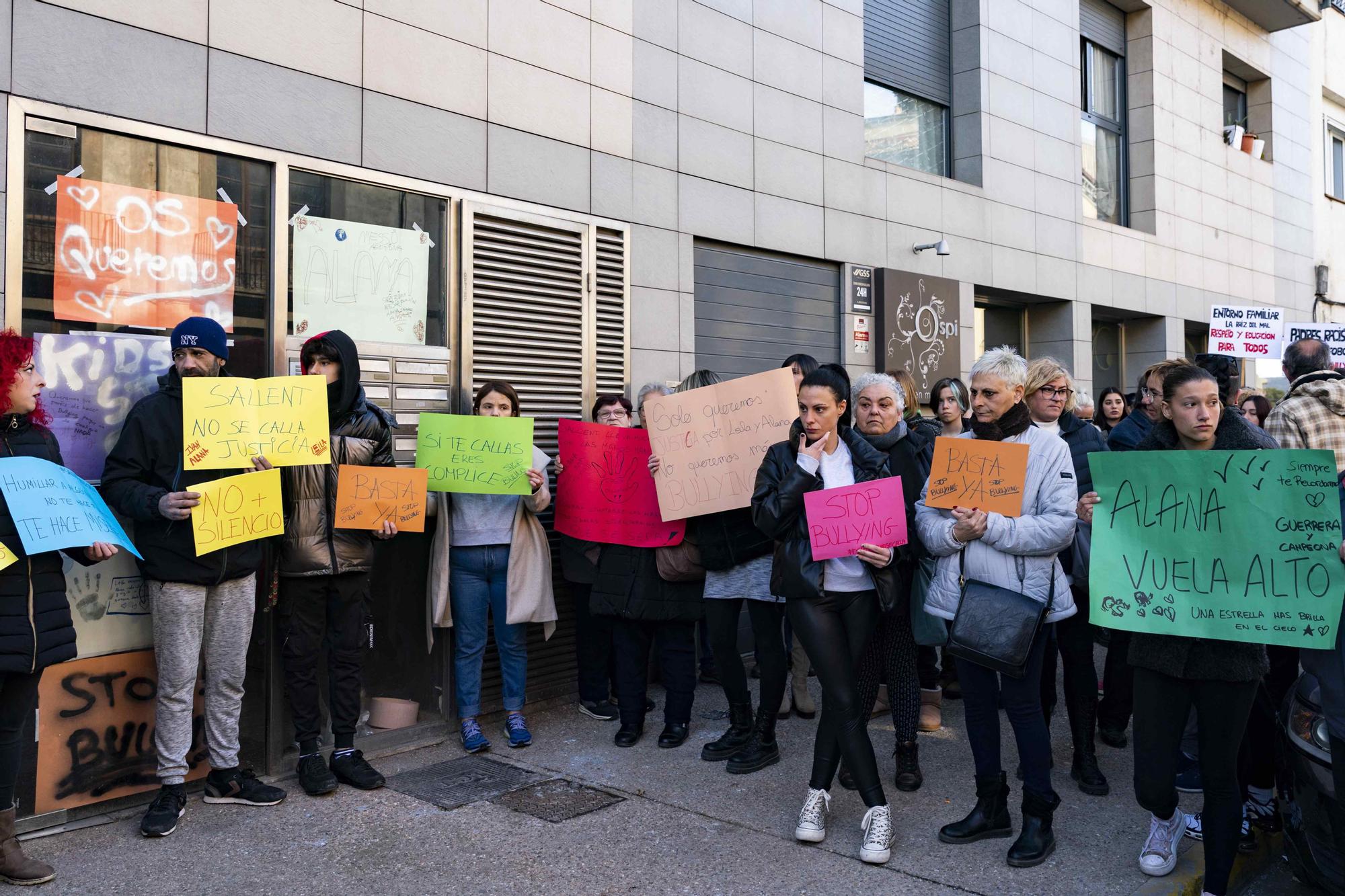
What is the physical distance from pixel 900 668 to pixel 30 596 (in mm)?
3930

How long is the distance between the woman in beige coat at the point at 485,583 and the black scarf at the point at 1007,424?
8.41 feet

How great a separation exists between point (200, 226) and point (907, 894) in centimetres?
454

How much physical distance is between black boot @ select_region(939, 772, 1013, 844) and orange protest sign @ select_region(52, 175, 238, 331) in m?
4.28

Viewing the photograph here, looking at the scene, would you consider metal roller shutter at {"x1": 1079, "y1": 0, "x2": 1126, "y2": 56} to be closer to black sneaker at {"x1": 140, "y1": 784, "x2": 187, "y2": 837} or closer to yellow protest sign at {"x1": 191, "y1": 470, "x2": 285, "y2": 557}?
yellow protest sign at {"x1": 191, "y1": 470, "x2": 285, "y2": 557}

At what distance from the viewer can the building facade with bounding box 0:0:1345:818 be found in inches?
193

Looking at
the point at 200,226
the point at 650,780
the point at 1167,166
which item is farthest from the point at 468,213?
the point at 1167,166

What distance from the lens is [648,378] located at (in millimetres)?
7438

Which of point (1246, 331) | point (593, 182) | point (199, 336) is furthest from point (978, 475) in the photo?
point (1246, 331)

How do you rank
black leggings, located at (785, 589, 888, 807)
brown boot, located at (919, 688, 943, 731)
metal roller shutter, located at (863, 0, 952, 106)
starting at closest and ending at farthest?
black leggings, located at (785, 589, 888, 807), brown boot, located at (919, 688, 943, 731), metal roller shutter, located at (863, 0, 952, 106)

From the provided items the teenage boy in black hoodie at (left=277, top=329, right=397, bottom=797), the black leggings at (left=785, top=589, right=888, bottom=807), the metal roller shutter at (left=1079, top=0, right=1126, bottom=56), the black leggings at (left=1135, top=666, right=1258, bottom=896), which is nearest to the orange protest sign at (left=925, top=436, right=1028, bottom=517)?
the black leggings at (left=785, top=589, right=888, bottom=807)

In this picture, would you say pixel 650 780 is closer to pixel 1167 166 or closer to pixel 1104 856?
pixel 1104 856

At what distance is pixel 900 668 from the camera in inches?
207

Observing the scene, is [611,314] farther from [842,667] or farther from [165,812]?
[165,812]

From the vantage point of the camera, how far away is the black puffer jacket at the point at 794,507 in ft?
14.3
